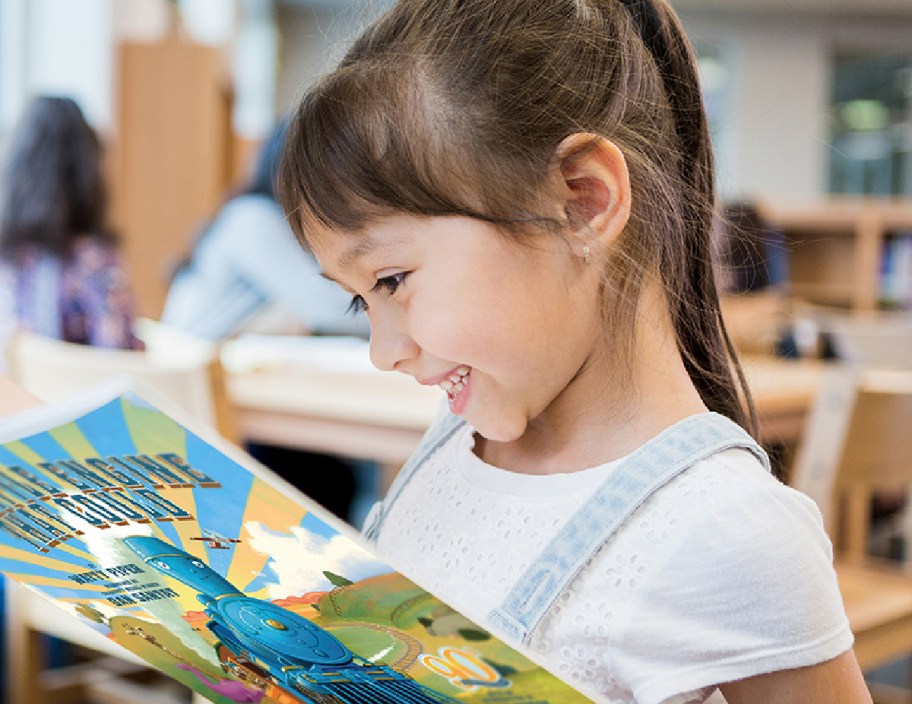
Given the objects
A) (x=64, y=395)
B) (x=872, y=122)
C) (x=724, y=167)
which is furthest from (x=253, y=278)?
(x=872, y=122)

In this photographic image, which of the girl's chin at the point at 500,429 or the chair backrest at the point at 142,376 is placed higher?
the girl's chin at the point at 500,429

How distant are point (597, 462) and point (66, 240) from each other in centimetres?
216

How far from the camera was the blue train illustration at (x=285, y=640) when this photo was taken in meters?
0.51

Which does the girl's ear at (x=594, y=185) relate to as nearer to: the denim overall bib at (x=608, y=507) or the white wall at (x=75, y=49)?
the denim overall bib at (x=608, y=507)

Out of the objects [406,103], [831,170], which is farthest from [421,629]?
[831,170]

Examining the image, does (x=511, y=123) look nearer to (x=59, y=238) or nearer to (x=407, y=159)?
A: (x=407, y=159)

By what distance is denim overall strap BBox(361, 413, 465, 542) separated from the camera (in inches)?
30.8

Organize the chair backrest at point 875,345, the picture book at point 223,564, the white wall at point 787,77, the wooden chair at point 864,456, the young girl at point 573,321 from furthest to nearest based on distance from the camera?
the white wall at point 787,77 → the chair backrest at point 875,345 → the wooden chair at point 864,456 → the young girl at point 573,321 → the picture book at point 223,564

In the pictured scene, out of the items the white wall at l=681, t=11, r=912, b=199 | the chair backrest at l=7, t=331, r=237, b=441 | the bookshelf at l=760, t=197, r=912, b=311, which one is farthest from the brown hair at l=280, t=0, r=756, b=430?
the white wall at l=681, t=11, r=912, b=199

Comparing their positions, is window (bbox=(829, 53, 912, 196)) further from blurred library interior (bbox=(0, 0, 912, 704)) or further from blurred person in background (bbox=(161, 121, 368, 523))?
blurred person in background (bbox=(161, 121, 368, 523))

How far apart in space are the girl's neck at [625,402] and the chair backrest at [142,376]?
924mm

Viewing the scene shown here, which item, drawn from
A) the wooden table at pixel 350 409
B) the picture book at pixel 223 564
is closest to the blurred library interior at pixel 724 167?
the wooden table at pixel 350 409

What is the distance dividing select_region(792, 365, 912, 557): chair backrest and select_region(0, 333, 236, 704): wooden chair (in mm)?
836

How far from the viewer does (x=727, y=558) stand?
0.55m
